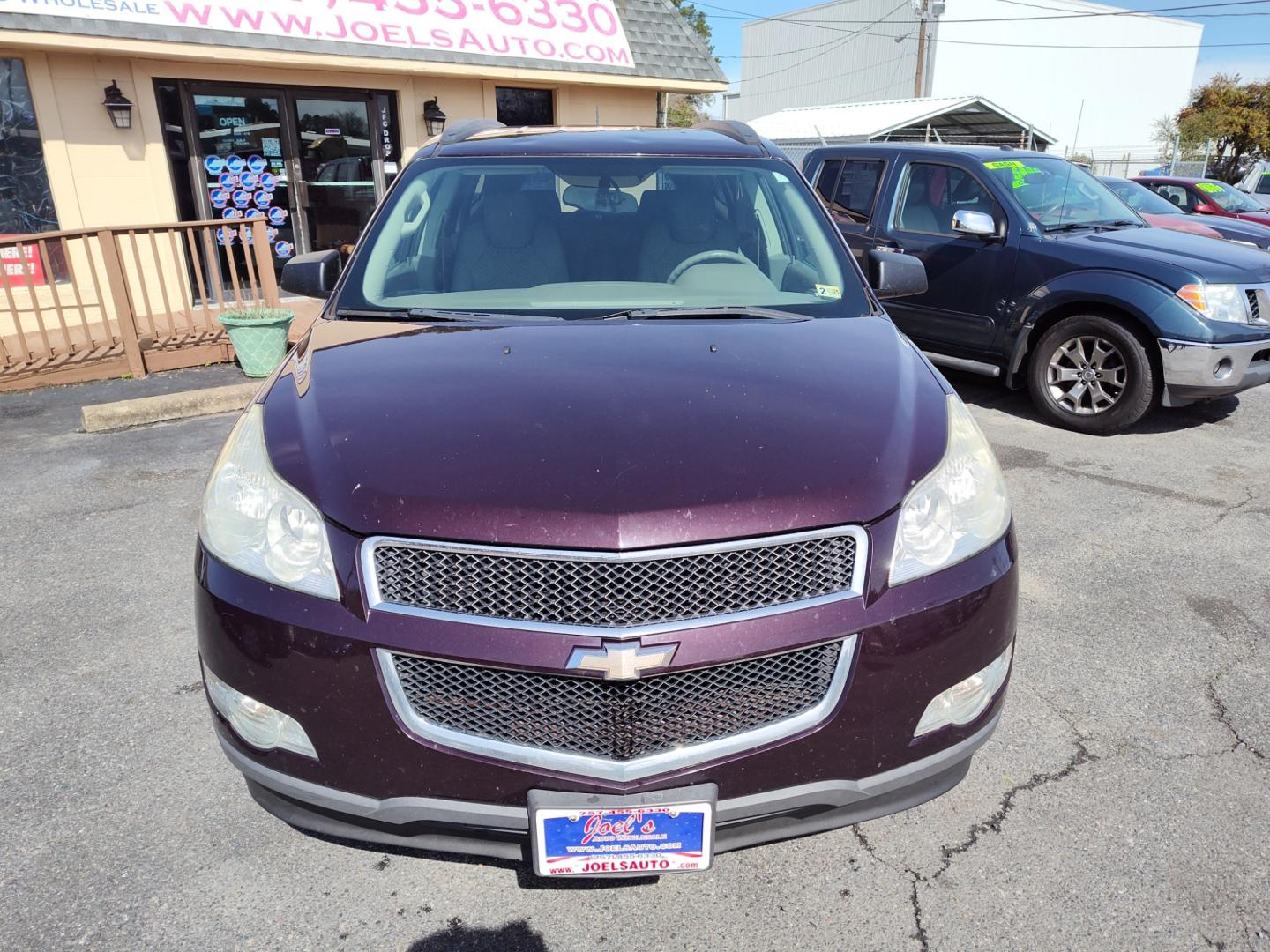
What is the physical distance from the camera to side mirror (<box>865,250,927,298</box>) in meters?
3.33

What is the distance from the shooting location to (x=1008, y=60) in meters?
49.4

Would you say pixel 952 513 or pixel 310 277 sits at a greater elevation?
pixel 310 277

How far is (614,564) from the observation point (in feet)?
5.46

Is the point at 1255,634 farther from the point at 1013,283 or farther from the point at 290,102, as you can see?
the point at 290,102

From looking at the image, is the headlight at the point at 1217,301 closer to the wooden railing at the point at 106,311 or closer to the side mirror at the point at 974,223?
the side mirror at the point at 974,223

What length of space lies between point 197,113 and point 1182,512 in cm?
1008

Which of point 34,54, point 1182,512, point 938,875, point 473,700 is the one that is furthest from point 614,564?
point 34,54

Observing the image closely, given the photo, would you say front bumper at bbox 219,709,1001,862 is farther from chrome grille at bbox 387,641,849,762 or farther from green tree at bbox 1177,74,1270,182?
green tree at bbox 1177,74,1270,182

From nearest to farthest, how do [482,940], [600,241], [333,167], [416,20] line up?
[482,940] < [600,241] < [416,20] < [333,167]

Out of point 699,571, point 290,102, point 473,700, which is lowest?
point 473,700

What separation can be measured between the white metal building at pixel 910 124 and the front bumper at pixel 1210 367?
58.8 ft

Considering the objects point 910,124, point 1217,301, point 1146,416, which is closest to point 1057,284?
point 1217,301

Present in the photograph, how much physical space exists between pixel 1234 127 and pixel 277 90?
43013mm

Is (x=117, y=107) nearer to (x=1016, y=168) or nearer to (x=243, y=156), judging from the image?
(x=243, y=156)
